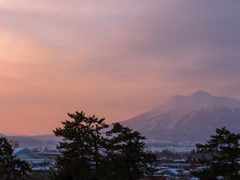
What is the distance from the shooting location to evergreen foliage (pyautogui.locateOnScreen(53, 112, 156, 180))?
3177cm

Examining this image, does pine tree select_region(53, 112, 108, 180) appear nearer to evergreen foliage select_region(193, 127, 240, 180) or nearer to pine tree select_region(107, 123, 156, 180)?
pine tree select_region(107, 123, 156, 180)

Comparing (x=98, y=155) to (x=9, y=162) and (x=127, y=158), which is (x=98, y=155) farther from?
(x=9, y=162)

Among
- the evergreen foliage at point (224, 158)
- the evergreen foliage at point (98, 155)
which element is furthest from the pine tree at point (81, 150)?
the evergreen foliage at point (224, 158)

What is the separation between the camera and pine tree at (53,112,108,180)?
32062 millimetres

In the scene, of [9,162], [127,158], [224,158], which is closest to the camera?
[224,158]

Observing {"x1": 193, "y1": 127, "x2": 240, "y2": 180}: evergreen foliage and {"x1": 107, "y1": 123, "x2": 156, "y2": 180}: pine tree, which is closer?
{"x1": 193, "y1": 127, "x2": 240, "y2": 180}: evergreen foliage

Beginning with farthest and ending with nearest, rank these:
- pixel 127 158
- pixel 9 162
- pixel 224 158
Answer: pixel 9 162 < pixel 127 158 < pixel 224 158

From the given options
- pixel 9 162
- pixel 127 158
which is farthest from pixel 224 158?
pixel 9 162

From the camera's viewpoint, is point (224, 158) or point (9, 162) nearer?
point (224, 158)

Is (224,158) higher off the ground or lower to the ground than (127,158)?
lower

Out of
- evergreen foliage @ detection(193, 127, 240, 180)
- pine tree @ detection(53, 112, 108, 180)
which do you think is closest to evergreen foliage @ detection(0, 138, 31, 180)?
pine tree @ detection(53, 112, 108, 180)

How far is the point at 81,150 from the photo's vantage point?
107 ft

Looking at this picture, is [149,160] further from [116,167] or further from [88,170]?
[88,170]

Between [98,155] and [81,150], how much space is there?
1526 millimetres
